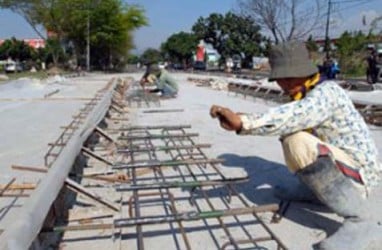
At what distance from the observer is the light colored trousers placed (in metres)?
2.68

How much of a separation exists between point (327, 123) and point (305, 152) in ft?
0.84

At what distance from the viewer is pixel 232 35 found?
161ft

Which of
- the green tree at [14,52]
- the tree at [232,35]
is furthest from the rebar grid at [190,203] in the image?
the green tree at [14,52]

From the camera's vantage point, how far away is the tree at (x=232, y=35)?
47.4 m

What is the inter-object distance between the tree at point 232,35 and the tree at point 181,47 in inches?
156

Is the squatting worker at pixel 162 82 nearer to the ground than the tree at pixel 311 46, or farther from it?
nearer to the ground

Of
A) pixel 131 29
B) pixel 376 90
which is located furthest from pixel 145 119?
pixel 131 29

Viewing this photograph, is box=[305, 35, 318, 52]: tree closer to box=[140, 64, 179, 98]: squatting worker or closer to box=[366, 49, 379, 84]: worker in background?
box=[366, 49, 379, 84]: worker in background

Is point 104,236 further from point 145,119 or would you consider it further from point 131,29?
point 131,29

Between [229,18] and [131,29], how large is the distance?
34.2 feet

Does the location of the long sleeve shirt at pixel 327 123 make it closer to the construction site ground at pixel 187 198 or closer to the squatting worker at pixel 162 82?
the construction site ground at pixel 187 198

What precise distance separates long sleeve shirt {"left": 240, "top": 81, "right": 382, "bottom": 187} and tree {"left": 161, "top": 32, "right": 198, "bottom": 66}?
53.5 metres

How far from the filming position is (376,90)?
13.6 meters

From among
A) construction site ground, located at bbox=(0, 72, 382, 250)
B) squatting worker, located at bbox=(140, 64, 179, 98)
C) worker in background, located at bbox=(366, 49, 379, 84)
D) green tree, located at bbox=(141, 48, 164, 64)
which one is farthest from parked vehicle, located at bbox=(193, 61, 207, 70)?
construction site ground, located at bbox=(0, 72, 382, 250)
